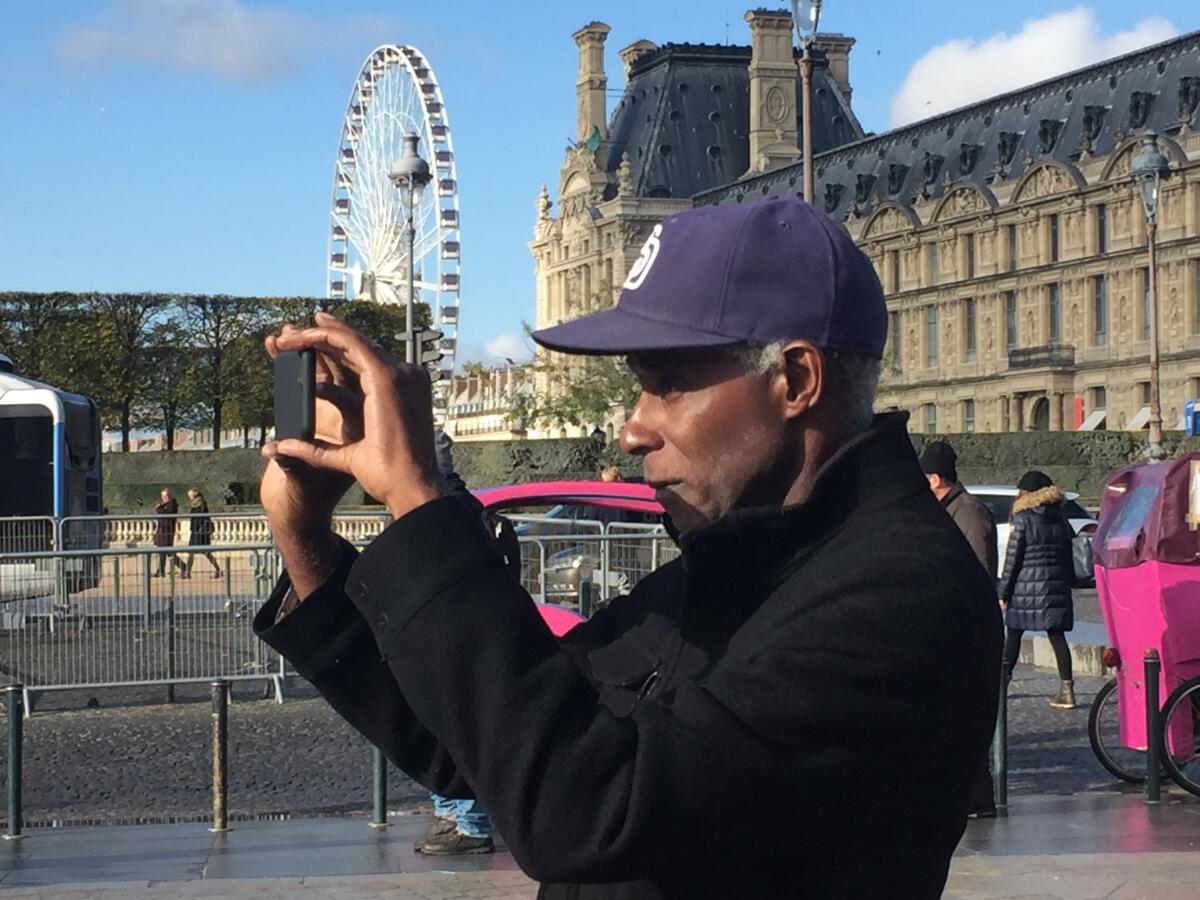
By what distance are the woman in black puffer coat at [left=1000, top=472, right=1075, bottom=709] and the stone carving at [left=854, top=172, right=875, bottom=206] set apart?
243 ft

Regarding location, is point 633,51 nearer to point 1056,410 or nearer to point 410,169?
point 1056,410

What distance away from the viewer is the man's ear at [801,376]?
73.2 inches

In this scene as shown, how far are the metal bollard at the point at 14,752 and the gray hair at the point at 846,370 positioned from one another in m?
6.75

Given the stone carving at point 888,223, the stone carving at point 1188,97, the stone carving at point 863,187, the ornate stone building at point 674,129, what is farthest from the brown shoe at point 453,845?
the ornate stone building at point 674,129

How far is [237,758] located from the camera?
11.4 m

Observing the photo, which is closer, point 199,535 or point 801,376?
point 801,376

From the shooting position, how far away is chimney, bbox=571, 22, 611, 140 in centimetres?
11050

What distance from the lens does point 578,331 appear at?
1891mm

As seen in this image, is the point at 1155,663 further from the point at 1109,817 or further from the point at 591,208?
the point at 591,208

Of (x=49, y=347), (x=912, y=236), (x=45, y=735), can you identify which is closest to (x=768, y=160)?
(x=912, y=236)

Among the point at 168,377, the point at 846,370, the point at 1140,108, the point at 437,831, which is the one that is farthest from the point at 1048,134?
the point at 846,370

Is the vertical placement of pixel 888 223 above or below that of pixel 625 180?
below

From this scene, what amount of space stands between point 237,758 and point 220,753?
2.99 metres

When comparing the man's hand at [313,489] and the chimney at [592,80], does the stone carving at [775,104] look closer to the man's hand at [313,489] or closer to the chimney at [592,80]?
the chimney at [592,80]
